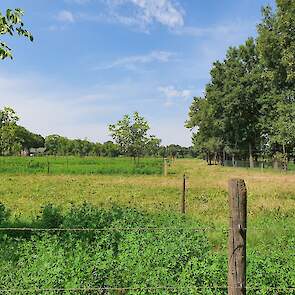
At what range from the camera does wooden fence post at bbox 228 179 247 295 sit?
14.1 ft

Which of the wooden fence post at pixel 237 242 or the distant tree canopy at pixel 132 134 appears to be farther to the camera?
the distant tree canopy at pixel 132 134

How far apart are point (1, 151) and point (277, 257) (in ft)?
28.3

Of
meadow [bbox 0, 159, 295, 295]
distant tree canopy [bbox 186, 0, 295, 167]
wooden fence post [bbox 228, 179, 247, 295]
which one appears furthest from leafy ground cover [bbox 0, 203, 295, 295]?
distant tree canopy [bbox 186, 0, 295, 167]

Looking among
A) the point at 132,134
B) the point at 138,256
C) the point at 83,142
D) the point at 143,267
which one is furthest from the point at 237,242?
the point at 83,142

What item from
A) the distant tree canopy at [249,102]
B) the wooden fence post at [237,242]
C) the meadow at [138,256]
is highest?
the distant tree canopy at [249,102]

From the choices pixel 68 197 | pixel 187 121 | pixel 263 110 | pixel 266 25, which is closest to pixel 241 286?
pixel 68 197

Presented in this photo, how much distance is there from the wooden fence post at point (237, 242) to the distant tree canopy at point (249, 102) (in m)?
43.1

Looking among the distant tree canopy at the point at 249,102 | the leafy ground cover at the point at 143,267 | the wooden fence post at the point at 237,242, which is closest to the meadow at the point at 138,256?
the leafy ground cover at the point at 143,267

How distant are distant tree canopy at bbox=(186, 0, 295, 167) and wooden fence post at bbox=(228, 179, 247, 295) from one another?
4310 centimetres

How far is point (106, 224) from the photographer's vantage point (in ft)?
36.0

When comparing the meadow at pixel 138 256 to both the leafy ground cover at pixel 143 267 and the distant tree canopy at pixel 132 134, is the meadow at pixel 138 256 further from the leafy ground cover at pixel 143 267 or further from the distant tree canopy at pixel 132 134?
the distant tree canopy at pixel 132 134

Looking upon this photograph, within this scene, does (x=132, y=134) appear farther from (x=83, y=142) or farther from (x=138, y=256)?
(x=83, y=142)

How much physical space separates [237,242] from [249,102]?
6299 centimetres

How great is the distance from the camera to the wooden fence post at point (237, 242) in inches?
170
